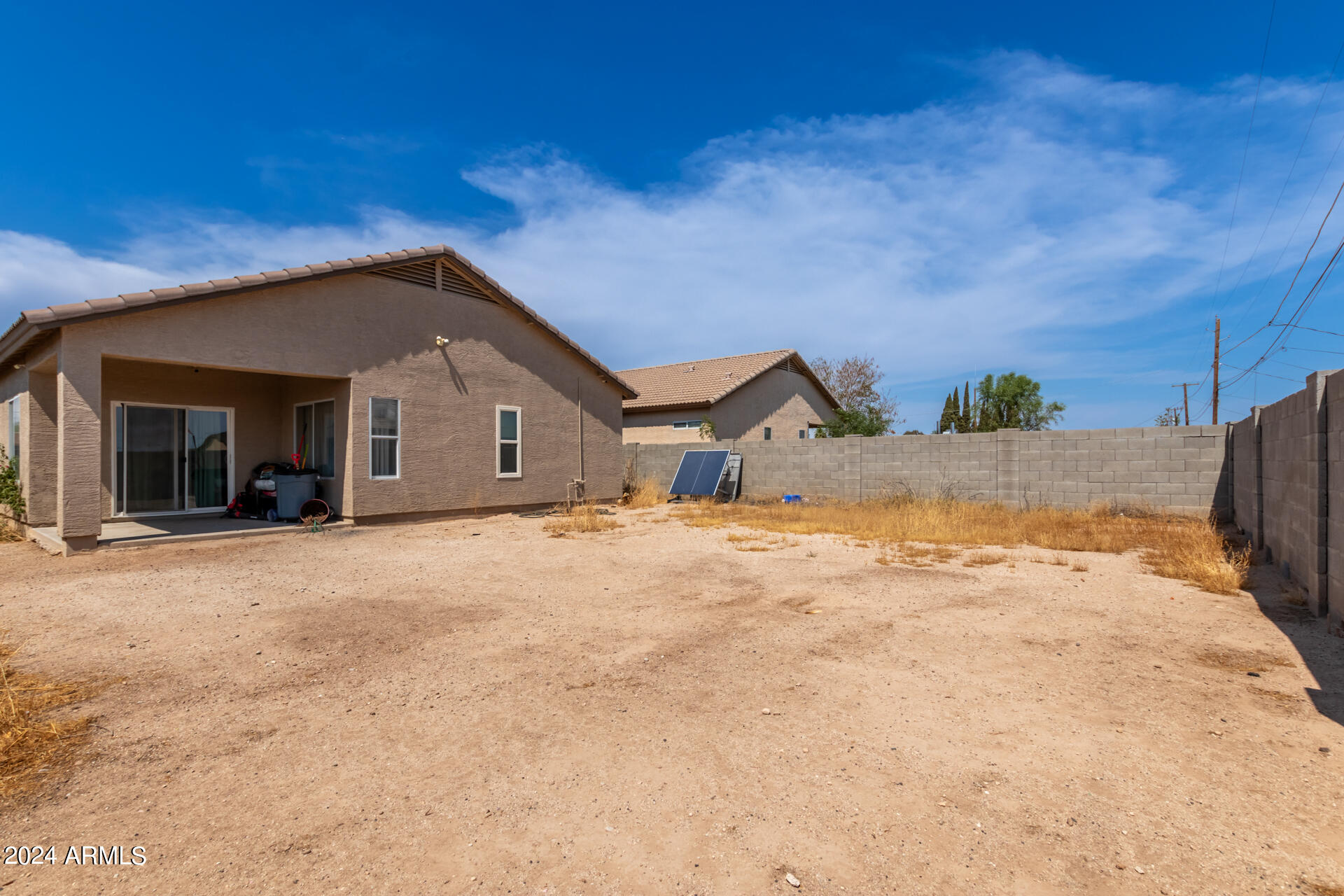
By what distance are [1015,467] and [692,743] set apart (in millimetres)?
13233

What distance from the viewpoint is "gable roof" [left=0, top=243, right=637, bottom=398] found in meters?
8.70

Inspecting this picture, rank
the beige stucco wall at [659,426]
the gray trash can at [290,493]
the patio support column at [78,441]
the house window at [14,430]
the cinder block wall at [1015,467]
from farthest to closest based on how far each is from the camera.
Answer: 1. the beige stucco wall at [659,426]
2. the cinder block wall at [1015,467]
3. the gray trash can at [290,493]
4. the house window at [14,430]
5. the patio support column at [78,441]

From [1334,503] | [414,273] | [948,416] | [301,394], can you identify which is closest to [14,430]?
[301,394]

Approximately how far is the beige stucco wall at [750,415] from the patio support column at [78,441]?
1676cm

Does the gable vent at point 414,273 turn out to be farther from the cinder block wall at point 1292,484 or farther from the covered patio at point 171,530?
Answer: the cinder block wall at point 1292,484

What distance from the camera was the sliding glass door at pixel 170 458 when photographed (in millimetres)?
12016

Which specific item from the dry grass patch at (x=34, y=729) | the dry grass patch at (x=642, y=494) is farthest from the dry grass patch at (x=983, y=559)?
the dry grass patch at (x=642, y=494)

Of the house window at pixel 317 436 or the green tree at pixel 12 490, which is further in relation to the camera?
the house window at pixel 317 436

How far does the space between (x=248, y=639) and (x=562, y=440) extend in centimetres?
1043

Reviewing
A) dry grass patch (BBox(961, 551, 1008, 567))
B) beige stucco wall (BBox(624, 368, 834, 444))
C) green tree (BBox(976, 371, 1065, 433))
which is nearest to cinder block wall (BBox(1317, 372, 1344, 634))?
dry grass patch (BBox(961, 551, 1008, 567))

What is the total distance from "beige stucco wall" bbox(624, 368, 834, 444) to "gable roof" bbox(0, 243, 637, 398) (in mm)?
8901

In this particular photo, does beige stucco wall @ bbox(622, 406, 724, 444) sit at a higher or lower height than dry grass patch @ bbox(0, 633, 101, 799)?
higher

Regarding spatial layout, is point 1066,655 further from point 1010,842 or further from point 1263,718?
point 1010,842

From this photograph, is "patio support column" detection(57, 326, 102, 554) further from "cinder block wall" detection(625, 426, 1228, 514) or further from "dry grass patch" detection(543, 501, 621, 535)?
"cinder block wall" detection(625, 426, 1228, 514)
